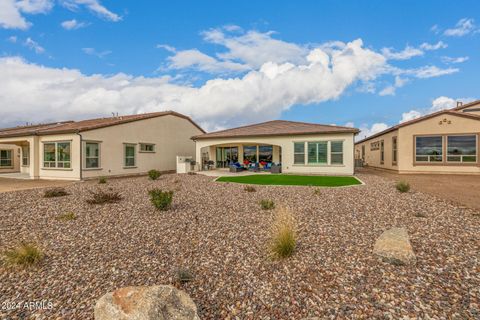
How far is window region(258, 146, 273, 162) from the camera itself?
76.6 ft

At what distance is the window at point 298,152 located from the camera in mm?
20281

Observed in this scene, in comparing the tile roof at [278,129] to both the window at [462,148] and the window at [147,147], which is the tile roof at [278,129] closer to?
the window at [147,147]

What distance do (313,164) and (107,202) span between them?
14.7 m

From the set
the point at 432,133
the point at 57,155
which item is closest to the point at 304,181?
the point at 432,133

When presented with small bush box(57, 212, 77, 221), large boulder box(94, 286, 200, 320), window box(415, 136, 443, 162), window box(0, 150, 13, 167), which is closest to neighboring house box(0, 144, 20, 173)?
window box(0, 150, 13, 167)

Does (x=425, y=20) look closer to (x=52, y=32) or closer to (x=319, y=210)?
(x=319, y=210)

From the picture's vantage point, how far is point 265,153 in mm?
23688

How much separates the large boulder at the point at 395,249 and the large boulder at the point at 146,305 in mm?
3488

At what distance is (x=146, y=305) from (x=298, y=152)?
18.3m

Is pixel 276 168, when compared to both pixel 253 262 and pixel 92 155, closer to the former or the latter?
pixel 92 155

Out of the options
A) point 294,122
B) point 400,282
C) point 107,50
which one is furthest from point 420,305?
point 294,122

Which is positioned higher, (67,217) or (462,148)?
(462,148)

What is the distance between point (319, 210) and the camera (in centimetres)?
821

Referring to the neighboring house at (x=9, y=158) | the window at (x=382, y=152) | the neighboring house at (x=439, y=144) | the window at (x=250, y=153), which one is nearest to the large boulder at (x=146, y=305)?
the window at (x=250, y=153)
